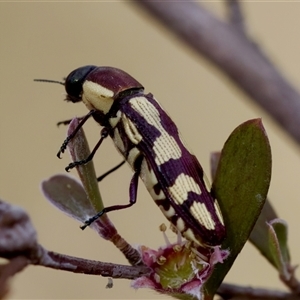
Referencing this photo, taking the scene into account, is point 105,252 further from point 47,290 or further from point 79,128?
point 79,128

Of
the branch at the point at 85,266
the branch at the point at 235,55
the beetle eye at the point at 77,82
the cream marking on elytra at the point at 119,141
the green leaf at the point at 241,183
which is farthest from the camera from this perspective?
the branch at the point at 235,55

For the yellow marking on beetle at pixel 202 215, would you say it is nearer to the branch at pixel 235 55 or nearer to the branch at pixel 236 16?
the branch at pixel 235 55

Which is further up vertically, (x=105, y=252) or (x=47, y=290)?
(x=105, y=252)

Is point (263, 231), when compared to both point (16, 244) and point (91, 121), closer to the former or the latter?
point (16, 244)

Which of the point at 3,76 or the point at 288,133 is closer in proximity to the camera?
the point at 288,133

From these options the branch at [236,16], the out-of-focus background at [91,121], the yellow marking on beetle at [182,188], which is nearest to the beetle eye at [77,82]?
the yellow marking on beetle at [182,188]


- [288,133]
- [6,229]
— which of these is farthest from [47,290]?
[6,229]

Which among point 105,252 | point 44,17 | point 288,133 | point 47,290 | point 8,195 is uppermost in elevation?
point 288,133

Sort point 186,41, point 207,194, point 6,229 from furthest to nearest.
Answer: point 186,41
point 207,194
point 6,229
